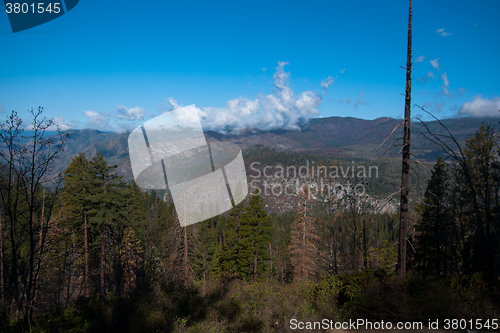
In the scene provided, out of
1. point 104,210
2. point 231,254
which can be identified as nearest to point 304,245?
point 231,254

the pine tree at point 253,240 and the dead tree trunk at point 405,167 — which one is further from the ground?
the dead tree trunk at point 405,167

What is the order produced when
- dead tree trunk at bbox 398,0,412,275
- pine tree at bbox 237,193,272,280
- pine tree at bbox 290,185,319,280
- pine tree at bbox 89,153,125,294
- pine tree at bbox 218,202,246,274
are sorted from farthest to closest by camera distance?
pine tree at bbox 218,202,246,274 < pine tree at bbox 237,193,272,280 < pine tree at bbox 290,185,319,280 < pine tree at bbox 89,153,125,294 < dead tree trunk at bbox 398,0,412,275

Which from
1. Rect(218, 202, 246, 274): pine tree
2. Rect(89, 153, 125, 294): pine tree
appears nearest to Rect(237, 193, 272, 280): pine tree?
Rect(218, 202, 246, 274): pine tree

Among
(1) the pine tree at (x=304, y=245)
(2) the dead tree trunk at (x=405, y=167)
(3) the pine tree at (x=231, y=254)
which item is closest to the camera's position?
(2) the dead tree trunk at (x=405, y=167)

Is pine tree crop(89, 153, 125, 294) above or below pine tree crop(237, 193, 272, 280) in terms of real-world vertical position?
above

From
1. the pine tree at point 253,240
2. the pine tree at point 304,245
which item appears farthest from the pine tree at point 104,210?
the pine tree at point 304,245

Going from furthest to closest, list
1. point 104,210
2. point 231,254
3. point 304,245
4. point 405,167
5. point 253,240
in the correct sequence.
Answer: point 231,254 < point 253,240 < point 304,245 < point 104,210 < point 405,167

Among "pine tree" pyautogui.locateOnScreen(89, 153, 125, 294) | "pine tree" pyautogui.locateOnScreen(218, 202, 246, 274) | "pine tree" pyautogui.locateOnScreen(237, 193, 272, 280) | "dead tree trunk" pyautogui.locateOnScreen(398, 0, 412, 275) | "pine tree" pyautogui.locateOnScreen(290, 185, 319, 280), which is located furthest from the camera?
"pine tree" pyautogui.locateOnScreen(218, 202, 246, 274)

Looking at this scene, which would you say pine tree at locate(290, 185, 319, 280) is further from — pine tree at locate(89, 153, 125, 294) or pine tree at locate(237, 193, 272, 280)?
pine tree at locate(89, 153, 125, 294)

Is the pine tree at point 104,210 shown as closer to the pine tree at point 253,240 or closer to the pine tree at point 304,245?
the pine tree at point 253,240

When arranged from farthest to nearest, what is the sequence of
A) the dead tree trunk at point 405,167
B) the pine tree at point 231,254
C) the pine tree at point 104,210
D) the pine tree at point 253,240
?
the pine tree at point 231,254 → the pine tree at point 253,240 → the pine tree at point 104,210 → the dead tree trunk at point 405,167

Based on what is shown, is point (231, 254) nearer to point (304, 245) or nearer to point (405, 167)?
point (304, 245)

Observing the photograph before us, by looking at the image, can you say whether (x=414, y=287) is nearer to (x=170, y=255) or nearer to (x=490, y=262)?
(x=490, y=262)

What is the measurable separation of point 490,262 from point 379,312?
683cm
